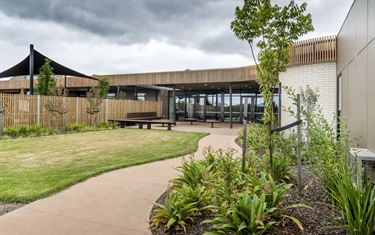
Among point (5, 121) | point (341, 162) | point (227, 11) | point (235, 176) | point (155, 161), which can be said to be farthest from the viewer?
point (5, 121)

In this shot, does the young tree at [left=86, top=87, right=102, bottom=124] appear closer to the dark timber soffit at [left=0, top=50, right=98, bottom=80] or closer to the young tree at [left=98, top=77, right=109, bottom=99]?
the dark timber soffit at [left=0, top=50, right=98, bottom=80]

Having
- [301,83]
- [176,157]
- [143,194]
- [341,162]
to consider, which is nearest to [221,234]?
[341,162]

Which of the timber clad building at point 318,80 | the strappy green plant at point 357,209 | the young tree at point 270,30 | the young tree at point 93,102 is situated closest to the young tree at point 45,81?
the young tree at point 93,102

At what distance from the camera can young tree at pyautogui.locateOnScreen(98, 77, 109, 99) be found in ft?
66.7

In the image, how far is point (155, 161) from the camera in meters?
6.43

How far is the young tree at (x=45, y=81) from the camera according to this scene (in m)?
15.7

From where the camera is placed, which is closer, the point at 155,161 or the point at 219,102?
the point at 155,161

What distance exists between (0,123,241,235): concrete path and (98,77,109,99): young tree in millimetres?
16581

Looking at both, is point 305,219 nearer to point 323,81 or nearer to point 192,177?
point 192,177

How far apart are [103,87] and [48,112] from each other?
21.8ft

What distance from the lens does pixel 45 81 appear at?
1596 centimetres

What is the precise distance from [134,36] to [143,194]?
35.5 ft

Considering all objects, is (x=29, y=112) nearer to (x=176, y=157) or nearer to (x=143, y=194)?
(x=176, y=157)

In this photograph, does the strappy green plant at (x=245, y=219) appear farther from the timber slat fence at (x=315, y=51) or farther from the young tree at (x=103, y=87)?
the young tree at (x=103, y=87)
